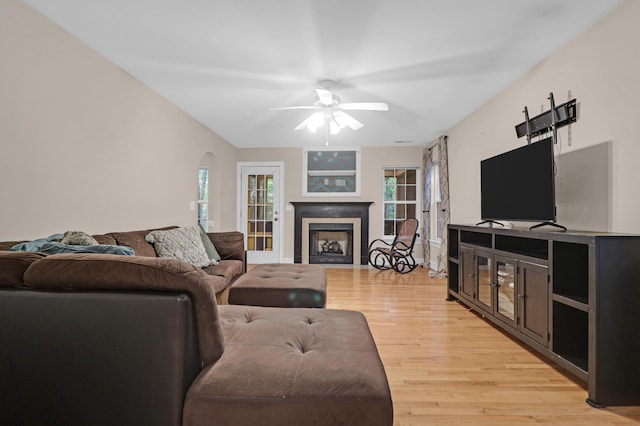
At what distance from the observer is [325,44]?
8.66 feet

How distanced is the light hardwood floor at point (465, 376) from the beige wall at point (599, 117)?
44.2 inches

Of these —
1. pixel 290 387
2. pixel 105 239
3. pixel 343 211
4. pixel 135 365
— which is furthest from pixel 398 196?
pixel 135 365

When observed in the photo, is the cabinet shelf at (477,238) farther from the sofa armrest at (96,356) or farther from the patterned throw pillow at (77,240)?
the patterned throw pillow at (77,240)

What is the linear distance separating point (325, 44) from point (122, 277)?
2.38 meters

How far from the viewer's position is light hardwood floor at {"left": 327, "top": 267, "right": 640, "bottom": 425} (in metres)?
1.59

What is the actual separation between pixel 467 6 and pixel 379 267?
14.7ft

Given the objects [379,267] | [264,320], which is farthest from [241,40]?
[379,267]

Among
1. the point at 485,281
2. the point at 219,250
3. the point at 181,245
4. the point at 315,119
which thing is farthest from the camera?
the point at 219,250

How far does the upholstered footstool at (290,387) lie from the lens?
36.6 inches

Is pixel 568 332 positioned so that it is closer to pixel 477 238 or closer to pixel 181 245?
pixel 477 238

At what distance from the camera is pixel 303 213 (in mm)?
6398

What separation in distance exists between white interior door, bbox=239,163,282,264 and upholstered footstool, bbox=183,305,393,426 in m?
5.36

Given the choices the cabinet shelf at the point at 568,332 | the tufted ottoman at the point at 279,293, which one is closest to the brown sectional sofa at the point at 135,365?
the tufted ottoman at the point at 279,293

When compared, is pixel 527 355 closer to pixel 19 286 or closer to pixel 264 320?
pixel 264 320
